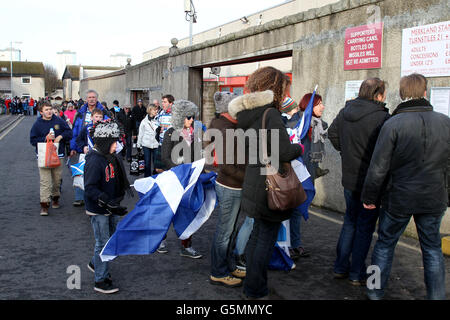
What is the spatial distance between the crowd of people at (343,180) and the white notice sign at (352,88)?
1.99 metres

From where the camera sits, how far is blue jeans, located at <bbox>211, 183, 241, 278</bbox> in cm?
461

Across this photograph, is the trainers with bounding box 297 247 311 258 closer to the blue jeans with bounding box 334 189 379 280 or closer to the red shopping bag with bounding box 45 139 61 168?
the blue jeans with bounding box 334 189 379 280

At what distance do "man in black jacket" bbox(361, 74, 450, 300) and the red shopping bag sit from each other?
18.5ft

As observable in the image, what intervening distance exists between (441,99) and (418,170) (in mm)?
2682

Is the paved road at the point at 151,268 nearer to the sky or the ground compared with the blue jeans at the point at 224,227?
nearer to the ground

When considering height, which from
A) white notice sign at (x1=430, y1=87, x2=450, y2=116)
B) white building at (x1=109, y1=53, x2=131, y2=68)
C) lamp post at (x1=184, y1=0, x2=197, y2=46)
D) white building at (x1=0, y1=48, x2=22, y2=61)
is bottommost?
white notice sign at (x1=430, y1=87, x2=450, y2=116)

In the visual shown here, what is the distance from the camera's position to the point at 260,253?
414cm

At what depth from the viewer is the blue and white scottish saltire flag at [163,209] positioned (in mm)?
4691

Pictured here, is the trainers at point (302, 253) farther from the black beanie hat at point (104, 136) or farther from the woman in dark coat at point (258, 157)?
the black beanie hat at point (104, 136)

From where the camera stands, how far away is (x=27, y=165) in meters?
14.0

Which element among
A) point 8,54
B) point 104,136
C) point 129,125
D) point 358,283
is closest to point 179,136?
point 104,136

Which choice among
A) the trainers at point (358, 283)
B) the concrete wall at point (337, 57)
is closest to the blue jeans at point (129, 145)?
the concrete wall at point (337, 57)

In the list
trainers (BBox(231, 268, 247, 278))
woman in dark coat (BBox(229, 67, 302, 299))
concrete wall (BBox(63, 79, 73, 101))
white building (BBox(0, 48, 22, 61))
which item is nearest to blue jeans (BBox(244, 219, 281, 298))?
woman in dark coat (BBox(229, 67, 302, 299))
